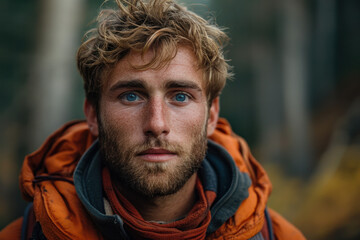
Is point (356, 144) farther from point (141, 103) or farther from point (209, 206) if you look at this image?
point (141, 103)

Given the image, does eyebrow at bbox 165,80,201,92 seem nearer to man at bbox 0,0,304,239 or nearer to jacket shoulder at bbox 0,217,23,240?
man at bbox 0,0,304,239

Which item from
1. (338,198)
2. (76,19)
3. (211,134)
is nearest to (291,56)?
(338,198)

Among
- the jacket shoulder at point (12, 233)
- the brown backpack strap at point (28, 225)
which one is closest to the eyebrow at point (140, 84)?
the brown backpack strap at point (28, 225)

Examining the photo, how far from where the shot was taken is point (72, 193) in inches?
74.2

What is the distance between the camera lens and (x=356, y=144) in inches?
209

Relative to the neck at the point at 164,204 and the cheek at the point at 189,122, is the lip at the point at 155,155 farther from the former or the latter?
the neck at the point at 164,204

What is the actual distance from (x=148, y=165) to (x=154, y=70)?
0.54 meters

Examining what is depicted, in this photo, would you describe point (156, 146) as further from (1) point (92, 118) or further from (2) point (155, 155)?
(1) point (92, 118)

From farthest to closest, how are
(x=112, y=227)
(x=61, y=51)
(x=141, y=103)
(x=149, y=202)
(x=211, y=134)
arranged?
(x=61, y=51) < (x=211, y=134) < (x=149, y=202) < (x=141, y=103) < (x=112, y=227)

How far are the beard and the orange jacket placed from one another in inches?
12.4

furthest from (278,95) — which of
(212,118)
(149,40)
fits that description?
(149,40)

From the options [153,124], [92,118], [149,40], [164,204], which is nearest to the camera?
[153,124]

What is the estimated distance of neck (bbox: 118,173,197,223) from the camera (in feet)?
6.56

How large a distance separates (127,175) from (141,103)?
0.42m
